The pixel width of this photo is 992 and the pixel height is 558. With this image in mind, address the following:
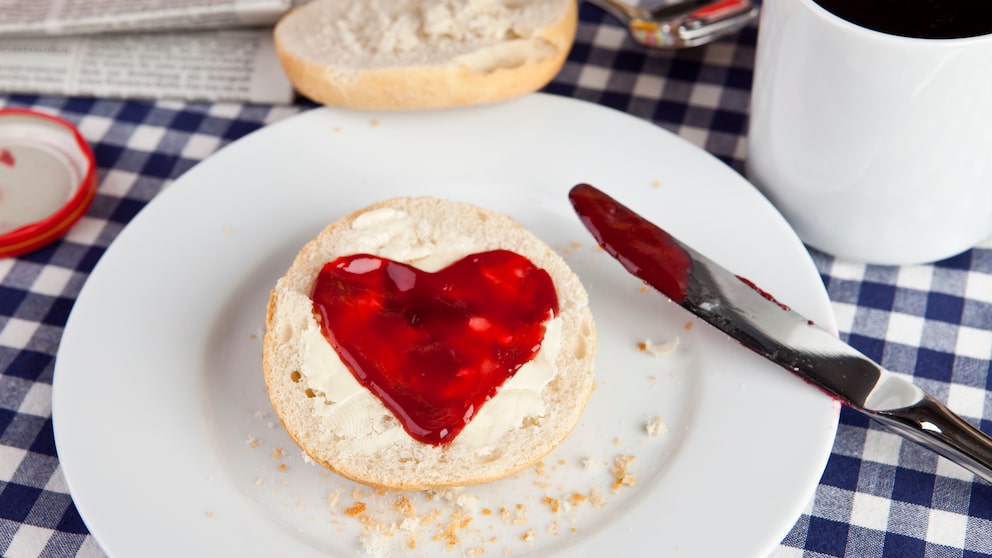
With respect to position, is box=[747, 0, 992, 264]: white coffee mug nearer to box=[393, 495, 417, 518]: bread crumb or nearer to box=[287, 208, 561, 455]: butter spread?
box=[287, 208, 561, 455]: butter spread

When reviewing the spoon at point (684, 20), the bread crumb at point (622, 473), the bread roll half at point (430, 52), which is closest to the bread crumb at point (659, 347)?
the bread crumb at point (622, 473)

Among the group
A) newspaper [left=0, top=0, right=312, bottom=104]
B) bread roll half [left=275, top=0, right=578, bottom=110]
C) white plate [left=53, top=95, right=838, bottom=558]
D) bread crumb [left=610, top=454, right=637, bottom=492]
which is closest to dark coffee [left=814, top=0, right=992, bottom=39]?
white plate [left=53, top=95, right=838, bottom=558]

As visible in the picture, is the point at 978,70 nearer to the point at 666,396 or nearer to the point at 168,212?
the point at 666,396

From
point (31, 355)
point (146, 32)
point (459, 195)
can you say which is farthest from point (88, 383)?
point (146, 32)

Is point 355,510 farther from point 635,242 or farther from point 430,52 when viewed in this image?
point 430,52

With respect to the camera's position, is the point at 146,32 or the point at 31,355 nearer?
the point at 31,355

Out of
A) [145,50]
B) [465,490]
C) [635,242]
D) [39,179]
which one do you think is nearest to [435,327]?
[465,490]
